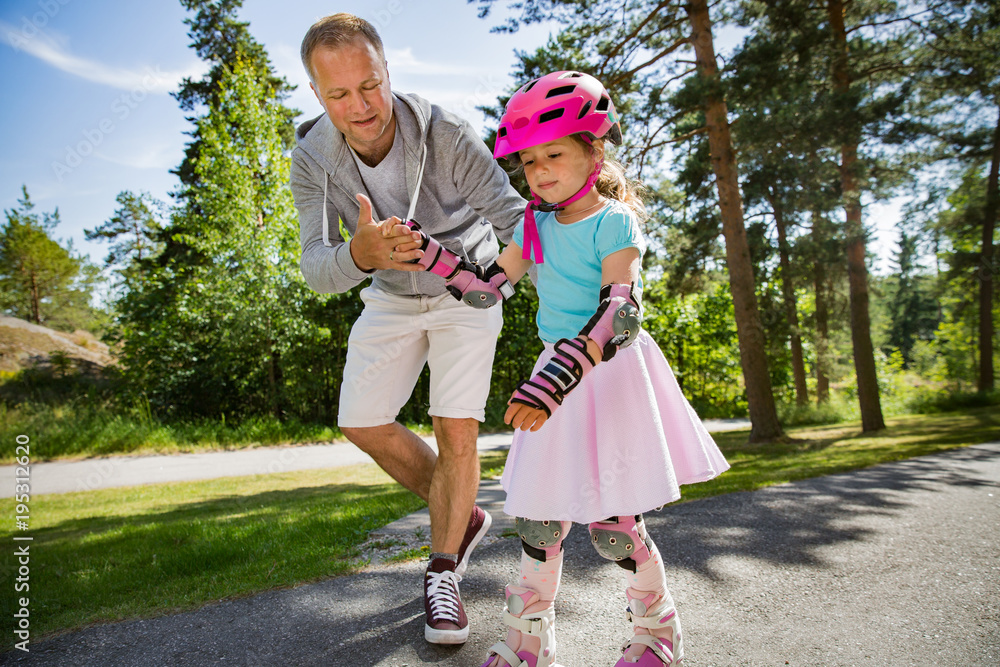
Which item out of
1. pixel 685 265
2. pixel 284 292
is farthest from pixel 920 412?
pixel 284 292

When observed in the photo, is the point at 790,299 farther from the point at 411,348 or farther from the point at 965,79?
the point at 411,348

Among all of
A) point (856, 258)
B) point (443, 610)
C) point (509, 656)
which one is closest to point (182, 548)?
point (443, 610)

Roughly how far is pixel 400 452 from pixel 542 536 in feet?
3.76

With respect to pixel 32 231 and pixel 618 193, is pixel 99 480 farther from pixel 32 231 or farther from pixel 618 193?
pixel 32 231

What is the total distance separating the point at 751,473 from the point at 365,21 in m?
5.86

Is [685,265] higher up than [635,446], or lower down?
higher up

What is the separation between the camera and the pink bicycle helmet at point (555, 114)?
2135mm

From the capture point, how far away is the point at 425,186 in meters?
2.99

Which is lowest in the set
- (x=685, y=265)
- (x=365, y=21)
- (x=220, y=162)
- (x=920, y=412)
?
(x=920, y=412)

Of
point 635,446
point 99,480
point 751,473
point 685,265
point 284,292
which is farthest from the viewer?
point 685,265

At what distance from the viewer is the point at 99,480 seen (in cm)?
893

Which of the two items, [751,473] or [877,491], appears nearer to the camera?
[877,491]

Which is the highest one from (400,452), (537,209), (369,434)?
(537,209)

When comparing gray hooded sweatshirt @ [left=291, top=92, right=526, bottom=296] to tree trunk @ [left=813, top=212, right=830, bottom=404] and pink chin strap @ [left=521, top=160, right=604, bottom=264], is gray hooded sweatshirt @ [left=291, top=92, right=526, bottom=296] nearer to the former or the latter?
pink chin strap @ [left=521, top=160, right=604, bottom=264]
